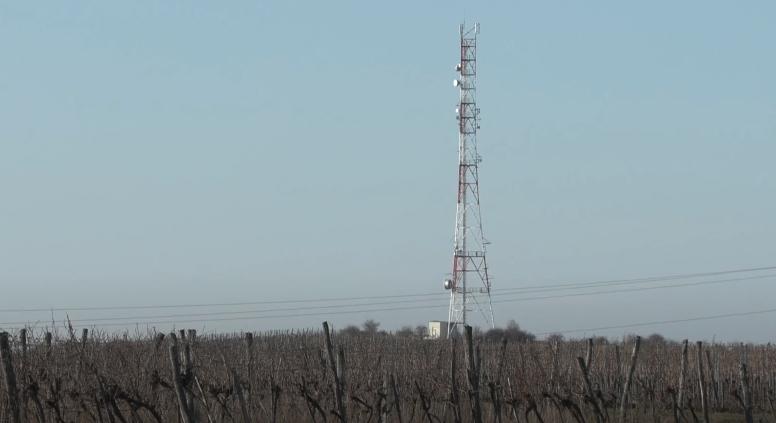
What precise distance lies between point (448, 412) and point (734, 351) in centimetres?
2412

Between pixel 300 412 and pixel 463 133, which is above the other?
pixel 463 133

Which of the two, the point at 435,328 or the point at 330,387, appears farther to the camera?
the point at 435,328

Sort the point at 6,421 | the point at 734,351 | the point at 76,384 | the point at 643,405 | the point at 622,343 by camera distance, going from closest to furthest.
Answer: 1. the point at 6,421
2. the point at 76,384
3. the point at 643,405
4. the point at 734,351
5. the point at 622,343

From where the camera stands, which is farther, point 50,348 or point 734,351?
point 734,351

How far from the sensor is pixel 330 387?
22.2 metres

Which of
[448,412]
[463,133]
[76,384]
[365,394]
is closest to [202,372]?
[365,394]

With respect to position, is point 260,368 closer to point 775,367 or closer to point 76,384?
point 76,384

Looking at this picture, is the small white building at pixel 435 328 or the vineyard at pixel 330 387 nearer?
the vineyard at pixel 330 387

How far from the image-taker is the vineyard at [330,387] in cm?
1688

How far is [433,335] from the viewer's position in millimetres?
66312

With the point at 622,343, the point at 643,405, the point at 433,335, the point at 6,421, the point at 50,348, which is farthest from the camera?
the point at 433,335

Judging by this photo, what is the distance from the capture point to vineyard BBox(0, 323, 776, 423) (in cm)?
1688

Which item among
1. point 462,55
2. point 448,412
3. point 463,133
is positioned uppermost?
point 462,55

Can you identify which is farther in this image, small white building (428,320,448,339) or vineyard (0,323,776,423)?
small white building (428,320,448,339)
